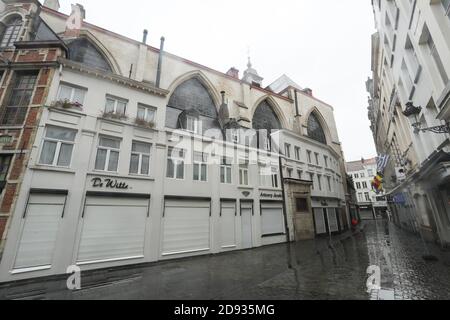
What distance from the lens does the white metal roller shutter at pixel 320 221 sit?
Answer: 20253mm

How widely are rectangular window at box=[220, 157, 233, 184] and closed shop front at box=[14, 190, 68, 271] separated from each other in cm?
931

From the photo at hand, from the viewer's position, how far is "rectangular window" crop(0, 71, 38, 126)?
9.68 metres

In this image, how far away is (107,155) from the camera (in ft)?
35.6

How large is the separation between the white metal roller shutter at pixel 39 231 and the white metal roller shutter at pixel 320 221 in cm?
2045

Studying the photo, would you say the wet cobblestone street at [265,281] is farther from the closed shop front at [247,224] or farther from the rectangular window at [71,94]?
the rectangular window at [71,94]

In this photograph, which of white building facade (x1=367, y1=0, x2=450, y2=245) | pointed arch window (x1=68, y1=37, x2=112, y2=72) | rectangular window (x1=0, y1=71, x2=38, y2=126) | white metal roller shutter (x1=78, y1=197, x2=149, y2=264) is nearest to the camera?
white building facade (x1=367, y1=0, x2=450, y2=245)

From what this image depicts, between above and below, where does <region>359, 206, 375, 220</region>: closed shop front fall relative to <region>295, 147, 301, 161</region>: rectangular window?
below

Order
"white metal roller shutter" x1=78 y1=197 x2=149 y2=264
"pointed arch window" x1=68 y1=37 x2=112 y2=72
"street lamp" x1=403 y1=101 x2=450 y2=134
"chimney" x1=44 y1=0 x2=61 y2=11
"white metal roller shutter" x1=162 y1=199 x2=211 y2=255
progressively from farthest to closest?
1. "chimney" x1=44 y1=0 x2=61 y2=11
2. "pointed arch window" x1=68 y1=37 x2=112 y2=72
3. "white metal roller shutter" x1=162 y1=199 x2=211 y2=255
4. "white metal roller shutter" x1=78 y1=197 x2=149 y2=264
5. "street lamp" x1=403 y1=101 x2=450 y2=134

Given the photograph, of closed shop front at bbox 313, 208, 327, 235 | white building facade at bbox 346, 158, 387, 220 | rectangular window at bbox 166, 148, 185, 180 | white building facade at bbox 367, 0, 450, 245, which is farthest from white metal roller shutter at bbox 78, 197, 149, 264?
white building facade at bbox 346, 158, 387, 220

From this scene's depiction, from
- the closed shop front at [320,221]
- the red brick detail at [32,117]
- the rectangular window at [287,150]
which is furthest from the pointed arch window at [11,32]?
the closed shop front at [320,221]

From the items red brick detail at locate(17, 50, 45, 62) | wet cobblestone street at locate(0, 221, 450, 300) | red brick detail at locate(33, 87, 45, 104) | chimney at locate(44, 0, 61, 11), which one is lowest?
wet cobblestone street at locate(0, 221, 450, 300)

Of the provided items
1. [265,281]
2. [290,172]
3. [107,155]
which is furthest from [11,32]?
[290,172]

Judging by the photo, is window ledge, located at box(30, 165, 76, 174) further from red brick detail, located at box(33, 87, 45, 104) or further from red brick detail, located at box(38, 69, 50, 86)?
red brick detail, located at box(38, 69, 50, 86)

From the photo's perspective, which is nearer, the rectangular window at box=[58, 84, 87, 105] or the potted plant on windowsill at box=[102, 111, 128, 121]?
the rectangular window at box=[58, 84, 87, 105]
